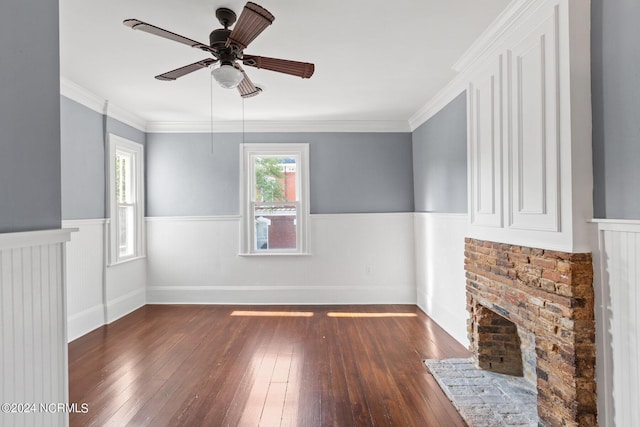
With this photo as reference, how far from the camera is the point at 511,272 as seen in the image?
2330 mm

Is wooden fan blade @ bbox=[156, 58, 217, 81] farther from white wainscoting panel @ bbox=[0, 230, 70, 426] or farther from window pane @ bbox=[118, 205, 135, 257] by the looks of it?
window pane @ bbox=[118, 205, 135, 257]

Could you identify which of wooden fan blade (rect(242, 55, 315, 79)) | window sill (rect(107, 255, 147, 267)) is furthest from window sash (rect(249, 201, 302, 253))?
wooden fan blade (rect(242, 55, 315, 79))

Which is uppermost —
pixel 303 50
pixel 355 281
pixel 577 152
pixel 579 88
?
pixel 303 50

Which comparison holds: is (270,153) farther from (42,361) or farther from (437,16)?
(42,361)

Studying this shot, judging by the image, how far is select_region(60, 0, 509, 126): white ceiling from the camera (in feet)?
7.51

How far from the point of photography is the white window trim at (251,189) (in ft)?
16.6

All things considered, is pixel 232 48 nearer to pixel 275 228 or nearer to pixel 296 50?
pixel 296 50

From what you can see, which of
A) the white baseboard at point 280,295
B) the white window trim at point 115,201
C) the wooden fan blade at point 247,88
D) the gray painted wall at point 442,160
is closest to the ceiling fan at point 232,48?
the wooden fan blade at point 247,88

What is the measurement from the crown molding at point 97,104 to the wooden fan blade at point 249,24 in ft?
7.51

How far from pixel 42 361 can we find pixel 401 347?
2.84 metres

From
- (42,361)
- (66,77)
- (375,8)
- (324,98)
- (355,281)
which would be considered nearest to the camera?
(42,361)

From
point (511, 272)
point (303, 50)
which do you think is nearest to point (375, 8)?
point (303, 50)

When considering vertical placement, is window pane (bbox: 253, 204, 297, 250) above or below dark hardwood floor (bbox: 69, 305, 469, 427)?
above

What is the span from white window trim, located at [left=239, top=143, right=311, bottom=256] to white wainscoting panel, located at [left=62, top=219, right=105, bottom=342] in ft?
5.61
